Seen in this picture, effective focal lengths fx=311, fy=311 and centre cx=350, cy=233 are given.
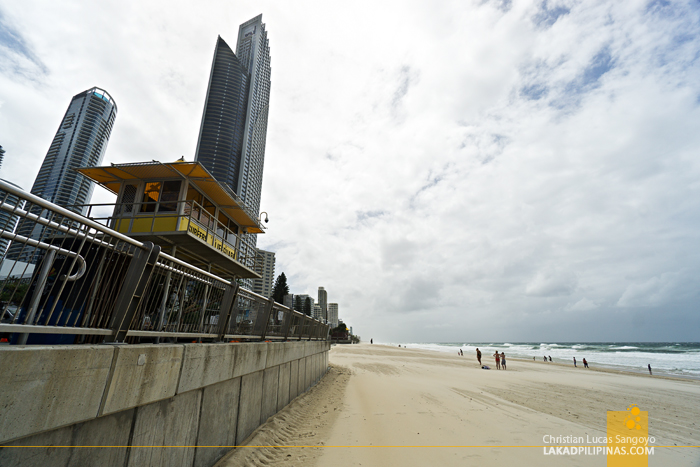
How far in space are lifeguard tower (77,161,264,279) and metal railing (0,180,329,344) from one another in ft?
24.7

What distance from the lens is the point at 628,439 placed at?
804 centimetres

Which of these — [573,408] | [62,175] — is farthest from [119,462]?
[62,175]

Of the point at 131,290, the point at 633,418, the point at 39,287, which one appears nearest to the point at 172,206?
the point at 131,290

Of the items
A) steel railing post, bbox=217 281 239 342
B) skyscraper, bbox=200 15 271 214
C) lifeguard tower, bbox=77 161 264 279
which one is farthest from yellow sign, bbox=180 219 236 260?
skyscraper, bbox=200 15 271 214

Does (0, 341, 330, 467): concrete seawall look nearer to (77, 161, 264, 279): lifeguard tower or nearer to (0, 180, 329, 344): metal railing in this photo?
(0, 180, 329, 344): metal railing

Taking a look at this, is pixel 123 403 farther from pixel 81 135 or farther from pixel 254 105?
pixel 254 105

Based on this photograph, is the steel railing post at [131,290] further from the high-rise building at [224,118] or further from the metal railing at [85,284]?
the high-rise building at [224,118]

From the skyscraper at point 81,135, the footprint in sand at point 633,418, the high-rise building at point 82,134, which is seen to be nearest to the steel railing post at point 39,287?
the footprint in sand at point 633,418

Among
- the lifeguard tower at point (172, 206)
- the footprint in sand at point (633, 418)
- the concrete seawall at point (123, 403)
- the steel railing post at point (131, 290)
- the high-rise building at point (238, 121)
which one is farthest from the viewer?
the high-rise building at point (238, 121)

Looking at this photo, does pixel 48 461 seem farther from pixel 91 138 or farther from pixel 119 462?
pixel 91 138

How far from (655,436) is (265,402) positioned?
34.4ft

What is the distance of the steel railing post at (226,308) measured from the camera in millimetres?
5705

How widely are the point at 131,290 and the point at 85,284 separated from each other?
390mm

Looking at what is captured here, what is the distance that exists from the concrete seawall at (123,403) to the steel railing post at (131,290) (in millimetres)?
418
